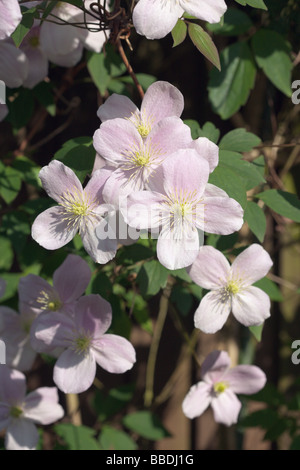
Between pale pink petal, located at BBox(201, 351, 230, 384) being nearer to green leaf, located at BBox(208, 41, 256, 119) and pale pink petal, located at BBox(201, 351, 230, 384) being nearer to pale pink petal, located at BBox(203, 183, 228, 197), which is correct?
pale pink petal, located at BBox(203, 183, 228, 197)

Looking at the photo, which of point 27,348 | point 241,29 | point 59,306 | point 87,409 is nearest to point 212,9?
point 241,29

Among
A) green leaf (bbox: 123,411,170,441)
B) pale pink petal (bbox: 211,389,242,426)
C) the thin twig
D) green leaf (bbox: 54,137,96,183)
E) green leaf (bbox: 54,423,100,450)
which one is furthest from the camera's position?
the thin twig

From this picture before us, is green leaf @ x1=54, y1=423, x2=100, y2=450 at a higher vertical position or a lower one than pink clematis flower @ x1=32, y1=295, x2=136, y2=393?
lower

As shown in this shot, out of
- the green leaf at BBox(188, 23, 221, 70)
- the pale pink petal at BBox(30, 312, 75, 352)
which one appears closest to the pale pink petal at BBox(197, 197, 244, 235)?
the green leaf at BBox(188, 23, 221, 70)

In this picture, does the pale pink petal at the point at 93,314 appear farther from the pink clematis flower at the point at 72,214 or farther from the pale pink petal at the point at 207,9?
the pale pink petal at the point at 207,9

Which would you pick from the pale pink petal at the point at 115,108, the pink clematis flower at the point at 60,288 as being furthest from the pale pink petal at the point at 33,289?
the pale pink petal at the point at 115,108

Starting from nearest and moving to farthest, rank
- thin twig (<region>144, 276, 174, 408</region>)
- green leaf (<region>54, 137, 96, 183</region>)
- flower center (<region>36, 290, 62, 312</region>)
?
green leaf (<region>54, 137, 96, 183</region>), flower center (<region>36, 290, 62, 312</region>), thin twig (<region>144, 276, 174, 408</region>)

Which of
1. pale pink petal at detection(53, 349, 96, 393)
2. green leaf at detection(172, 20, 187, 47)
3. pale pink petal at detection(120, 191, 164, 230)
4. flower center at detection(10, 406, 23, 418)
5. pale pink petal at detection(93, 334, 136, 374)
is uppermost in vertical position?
green leaf at detection(172, 20, 187, 47)
